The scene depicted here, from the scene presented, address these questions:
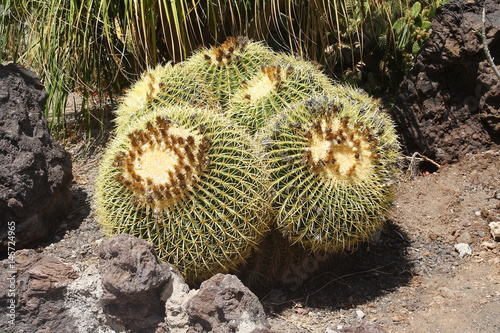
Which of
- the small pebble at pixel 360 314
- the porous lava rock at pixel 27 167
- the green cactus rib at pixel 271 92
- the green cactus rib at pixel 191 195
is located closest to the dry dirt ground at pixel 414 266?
the small pebble at pixel 360 314

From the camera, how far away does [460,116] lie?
4.68 m

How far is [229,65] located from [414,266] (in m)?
1.59

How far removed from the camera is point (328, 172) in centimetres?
320

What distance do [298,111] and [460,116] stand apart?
6.04 ft

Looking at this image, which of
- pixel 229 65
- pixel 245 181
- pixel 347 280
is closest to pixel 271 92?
pixel 229 65

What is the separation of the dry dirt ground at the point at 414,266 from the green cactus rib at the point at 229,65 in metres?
1.15

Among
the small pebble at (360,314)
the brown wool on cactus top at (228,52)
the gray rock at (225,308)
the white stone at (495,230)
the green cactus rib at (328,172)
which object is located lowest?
the small pebble at (360,314)

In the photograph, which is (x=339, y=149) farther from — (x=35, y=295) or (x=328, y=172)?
(x=35, y=295)

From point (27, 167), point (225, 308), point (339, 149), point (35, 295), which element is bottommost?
point (225, 308)

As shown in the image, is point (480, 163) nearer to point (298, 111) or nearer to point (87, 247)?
point (298, 111)

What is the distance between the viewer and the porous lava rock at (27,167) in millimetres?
3648

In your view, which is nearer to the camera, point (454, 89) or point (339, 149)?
point (339, 149)

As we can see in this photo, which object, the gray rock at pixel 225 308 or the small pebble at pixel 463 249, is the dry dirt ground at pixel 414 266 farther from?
the gray rock at pixel 225 308

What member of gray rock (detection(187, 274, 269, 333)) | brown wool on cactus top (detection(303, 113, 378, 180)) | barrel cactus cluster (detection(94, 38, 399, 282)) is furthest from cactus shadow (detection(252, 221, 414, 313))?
gray rock (detection(187, 274, 269, 333))
